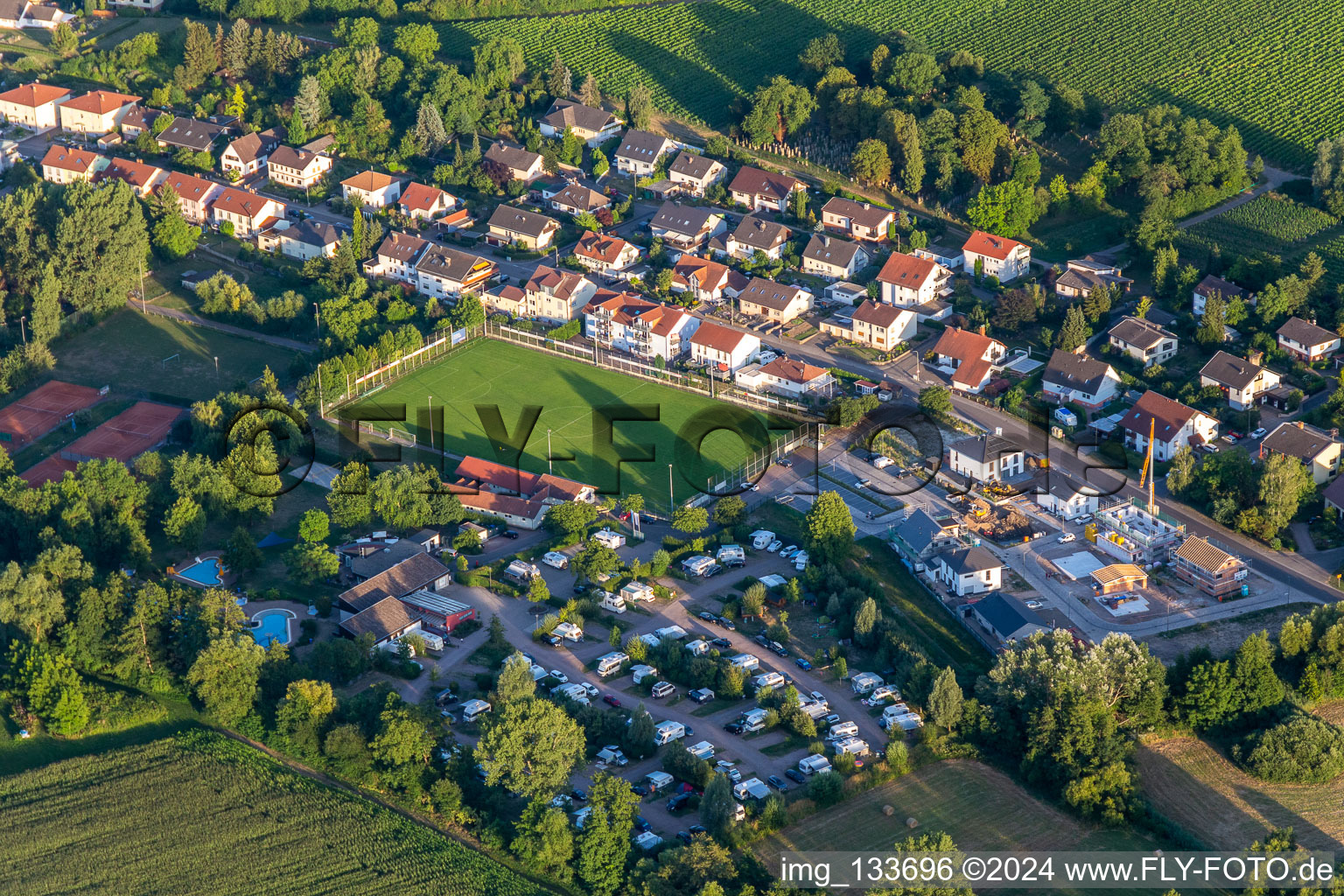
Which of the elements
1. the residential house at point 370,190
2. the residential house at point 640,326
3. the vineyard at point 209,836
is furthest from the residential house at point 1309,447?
the residential house at point 370,190

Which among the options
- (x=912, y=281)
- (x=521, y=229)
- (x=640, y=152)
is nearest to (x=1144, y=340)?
(x=912, y=281)

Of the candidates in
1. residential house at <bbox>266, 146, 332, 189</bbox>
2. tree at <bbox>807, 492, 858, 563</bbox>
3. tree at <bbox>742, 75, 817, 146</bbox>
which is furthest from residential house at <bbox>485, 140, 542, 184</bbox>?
tree at <bbox>807, 492, 858, 563</bbox>

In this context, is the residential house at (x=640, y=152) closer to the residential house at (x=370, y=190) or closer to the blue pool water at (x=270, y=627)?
the residential house at (x=370, y=190)

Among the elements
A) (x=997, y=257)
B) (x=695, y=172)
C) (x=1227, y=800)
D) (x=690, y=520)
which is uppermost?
(x=695, y=172)

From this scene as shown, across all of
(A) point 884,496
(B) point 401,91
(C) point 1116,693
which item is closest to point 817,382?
(A) point 884,496

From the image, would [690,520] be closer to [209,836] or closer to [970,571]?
[970,571]

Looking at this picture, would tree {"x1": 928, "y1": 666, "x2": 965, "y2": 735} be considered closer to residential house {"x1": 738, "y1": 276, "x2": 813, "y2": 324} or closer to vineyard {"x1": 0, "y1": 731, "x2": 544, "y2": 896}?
vineyard {"x1": 0, "y1": 731, "x2": 544, "y2": 896}
